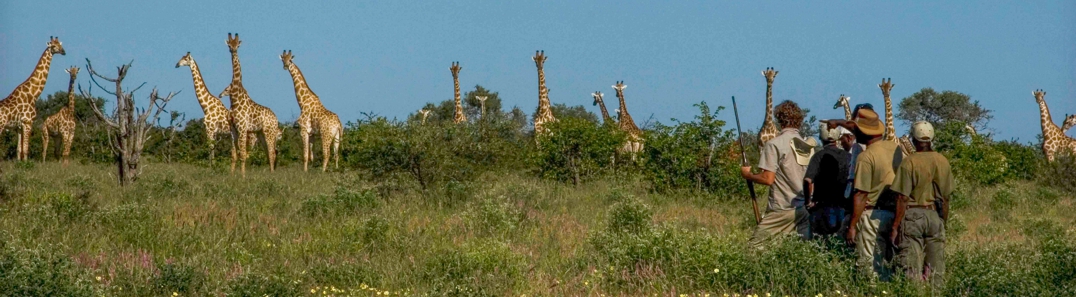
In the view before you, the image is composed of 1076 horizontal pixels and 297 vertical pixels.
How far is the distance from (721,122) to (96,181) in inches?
335

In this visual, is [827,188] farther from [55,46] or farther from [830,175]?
[55,46]

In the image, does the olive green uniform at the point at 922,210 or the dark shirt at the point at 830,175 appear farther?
the dark shirt at the point at 830,175

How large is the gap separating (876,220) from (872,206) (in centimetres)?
9

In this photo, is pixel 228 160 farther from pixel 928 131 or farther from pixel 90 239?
pixel 928 131

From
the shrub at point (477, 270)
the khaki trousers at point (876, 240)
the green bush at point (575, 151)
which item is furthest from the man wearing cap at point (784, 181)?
the green bush at point (575, 151)

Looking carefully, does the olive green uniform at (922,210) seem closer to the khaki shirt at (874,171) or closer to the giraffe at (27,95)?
the khaki shirt at (874,171)

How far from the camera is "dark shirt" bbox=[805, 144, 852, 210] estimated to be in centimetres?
767

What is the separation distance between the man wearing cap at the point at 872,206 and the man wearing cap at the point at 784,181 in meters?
0.48

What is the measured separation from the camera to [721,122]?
15.5 m

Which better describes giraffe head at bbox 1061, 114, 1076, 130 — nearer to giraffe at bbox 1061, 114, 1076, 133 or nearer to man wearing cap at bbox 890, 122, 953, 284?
giraffe at bbox 1061, 114, 1076, 133

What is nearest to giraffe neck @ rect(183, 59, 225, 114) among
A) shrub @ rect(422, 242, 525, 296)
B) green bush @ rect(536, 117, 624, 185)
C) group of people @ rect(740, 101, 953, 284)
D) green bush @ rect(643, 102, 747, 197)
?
green bush @ rect(536, 117, 624, 185)

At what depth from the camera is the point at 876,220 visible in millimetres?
7355

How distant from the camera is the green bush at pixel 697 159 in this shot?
51.1ft

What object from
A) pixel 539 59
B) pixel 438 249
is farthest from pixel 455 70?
pixel 438 249
